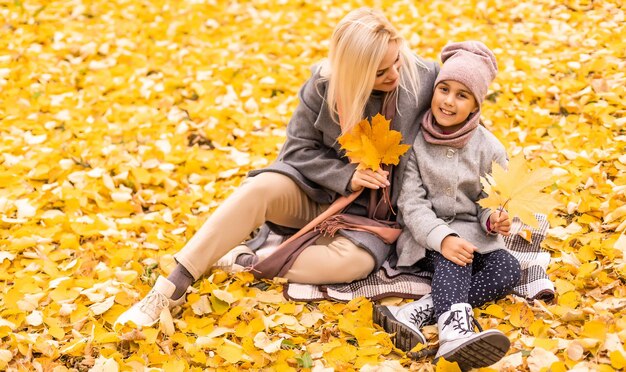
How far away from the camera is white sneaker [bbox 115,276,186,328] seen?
2338 mm

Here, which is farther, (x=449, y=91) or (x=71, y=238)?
(x=71, y=238)

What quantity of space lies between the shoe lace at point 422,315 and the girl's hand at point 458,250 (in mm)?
216

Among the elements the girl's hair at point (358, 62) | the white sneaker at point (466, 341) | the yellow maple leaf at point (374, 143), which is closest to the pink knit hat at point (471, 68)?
the girl's hair at point (358, 62)

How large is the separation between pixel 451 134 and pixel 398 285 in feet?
2.07

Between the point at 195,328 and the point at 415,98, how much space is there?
4.04 feet

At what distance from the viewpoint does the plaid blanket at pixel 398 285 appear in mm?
2457

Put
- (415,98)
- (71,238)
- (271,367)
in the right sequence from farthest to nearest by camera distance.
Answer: (71,238) → (415,98) → (271,367)

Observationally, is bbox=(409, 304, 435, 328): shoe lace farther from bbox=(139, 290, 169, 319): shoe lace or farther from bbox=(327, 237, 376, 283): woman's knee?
bbox=(139, 290, 169, 319): shoe lace

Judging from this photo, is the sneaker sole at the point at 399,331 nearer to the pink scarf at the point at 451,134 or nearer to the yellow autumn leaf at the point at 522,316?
the yellow autumn leaf at the point at 522,316

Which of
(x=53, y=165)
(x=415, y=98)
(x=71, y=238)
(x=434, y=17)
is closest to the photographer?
(x=415, y=98)

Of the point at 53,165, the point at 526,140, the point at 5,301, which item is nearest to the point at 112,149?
the point at 53,165

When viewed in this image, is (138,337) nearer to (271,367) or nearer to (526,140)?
(271,367)

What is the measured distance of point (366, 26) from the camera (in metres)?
2.31

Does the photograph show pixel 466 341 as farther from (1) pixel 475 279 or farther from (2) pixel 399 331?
(1) pixel 475 279
